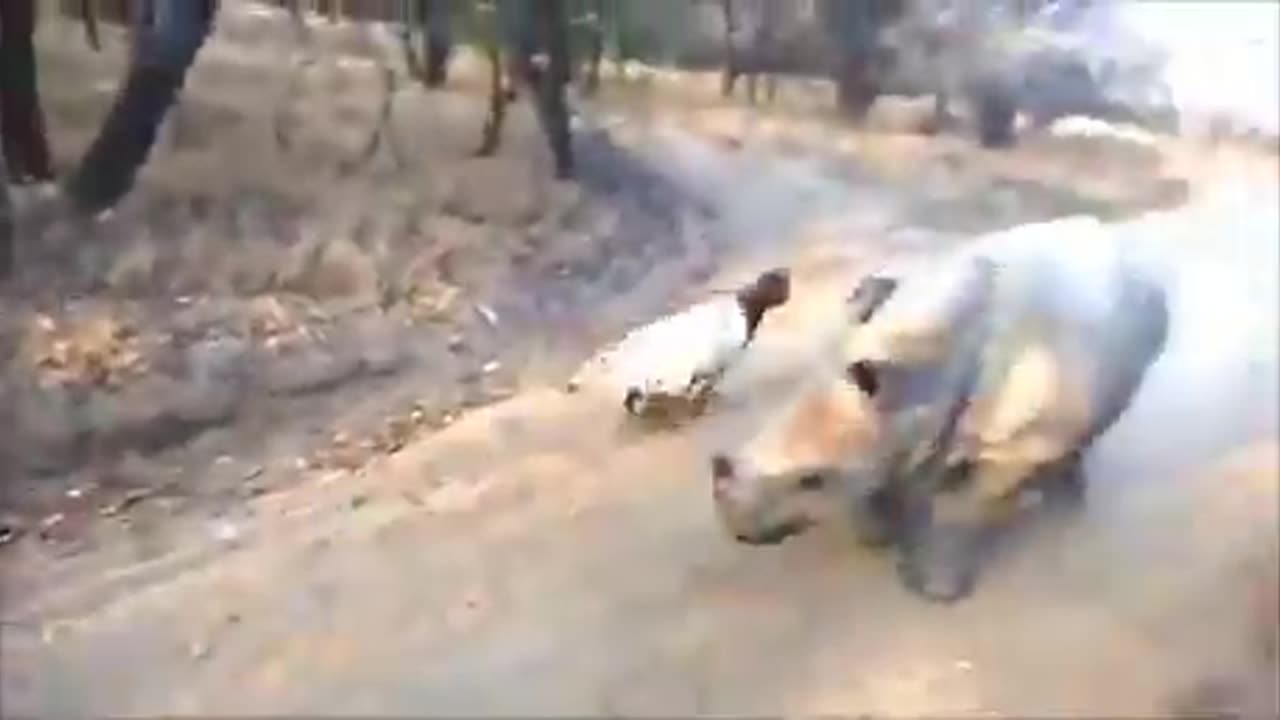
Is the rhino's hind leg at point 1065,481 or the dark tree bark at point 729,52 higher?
the dark tree bark at point 729,52

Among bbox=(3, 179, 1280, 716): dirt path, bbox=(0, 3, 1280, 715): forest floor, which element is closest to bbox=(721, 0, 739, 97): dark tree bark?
bbox=(0, 3, 1280, 715): forest floor

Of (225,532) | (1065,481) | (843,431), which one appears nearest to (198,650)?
(225,532)

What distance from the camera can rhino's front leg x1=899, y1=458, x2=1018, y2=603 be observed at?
3.71 feet

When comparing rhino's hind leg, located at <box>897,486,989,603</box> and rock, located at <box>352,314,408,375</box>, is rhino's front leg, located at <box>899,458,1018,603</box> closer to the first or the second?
rhino's hind leg, located at <box>897,486,989,603</box>

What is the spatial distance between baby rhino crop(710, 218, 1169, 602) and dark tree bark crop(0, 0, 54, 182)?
1.43 feet

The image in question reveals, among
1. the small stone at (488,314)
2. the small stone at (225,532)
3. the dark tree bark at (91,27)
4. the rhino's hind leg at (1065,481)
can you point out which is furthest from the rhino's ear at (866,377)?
the dark tree bark at (91,27)

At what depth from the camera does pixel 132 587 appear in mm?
1001

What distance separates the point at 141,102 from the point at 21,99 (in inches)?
2.7

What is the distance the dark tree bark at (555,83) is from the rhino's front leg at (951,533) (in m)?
0.30

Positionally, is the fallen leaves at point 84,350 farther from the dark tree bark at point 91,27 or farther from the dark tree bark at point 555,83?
the dark tree bark at point 555,83

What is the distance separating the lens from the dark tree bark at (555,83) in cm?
109

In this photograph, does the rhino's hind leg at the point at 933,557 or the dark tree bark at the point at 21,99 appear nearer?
the dark tree bark at the point at 21,99

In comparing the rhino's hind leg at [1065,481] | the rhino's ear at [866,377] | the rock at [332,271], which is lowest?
the rhino's hind leg at [1065,481]

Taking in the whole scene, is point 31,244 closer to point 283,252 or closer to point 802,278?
point 283,252
